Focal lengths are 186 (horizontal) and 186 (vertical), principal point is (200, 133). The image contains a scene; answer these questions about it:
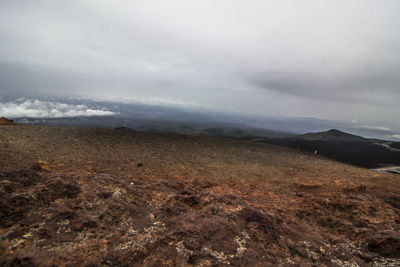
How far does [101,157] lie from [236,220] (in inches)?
404

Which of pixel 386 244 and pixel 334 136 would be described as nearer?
pixel 386 244

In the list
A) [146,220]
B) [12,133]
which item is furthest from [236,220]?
[12,133]

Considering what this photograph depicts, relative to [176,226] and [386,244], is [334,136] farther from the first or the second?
[176,226]

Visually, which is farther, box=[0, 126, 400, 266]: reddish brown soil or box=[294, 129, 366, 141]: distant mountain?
box=[294, 129, 366, 141]: distant mountain

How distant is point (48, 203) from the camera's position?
4355 millimetres

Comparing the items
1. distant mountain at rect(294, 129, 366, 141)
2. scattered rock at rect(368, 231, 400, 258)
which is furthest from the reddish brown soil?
distant mountain at rect(294, 129, 366, 141)

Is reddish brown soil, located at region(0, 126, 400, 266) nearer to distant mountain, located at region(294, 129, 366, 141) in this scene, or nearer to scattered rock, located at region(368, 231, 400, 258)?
scattered rock, located at region(368, 231, 400, 258)

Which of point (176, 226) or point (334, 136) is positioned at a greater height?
point (334, 136)

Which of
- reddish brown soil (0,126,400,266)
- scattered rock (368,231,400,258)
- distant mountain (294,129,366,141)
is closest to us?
reddish brown soil (0,126,400,266)

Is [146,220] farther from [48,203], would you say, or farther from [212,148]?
[212,148]

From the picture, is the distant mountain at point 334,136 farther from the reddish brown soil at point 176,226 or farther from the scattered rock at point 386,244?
the scattered rock at point 386,244

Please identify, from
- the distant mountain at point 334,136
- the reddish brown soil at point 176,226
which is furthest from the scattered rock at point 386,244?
the distant mountain at point 334,136

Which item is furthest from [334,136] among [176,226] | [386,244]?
[176,226]

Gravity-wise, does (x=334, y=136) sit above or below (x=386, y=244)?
above
